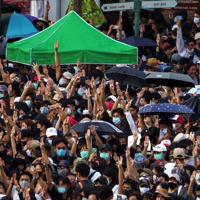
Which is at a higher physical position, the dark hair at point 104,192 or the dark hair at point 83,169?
the dark hair at point 83,169

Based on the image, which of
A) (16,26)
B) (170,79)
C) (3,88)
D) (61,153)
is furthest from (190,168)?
(16,26)

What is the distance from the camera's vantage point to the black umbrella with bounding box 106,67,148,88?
18.1 metres

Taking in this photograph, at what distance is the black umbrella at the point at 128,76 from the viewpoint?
1806 cm

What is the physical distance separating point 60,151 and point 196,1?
13.1m

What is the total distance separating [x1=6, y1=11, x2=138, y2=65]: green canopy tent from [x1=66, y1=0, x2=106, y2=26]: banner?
3649 mm

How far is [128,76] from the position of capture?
18.3m

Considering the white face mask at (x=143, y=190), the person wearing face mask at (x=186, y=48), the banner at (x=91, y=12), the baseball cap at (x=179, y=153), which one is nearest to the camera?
the white face mask at (x=143, y=190)

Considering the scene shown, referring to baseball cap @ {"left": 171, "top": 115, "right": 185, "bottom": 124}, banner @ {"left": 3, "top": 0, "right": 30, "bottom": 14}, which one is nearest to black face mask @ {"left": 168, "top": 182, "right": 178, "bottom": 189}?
baseball cap @ {"left": 171, "top": 115, "right": 185, "bottom": 124}

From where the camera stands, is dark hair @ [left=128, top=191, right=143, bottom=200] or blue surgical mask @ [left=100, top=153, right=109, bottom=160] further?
blue surgical mask @ [left=100, top=153, right=109, bottom=160]

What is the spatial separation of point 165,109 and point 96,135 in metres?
1.60

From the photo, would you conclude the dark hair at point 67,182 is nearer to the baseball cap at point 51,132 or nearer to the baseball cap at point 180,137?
the baseball cap at point 51,132

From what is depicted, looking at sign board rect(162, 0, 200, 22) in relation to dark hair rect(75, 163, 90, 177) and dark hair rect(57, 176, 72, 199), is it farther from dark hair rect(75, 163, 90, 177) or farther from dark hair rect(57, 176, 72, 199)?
dark hair rect(57, 176, 72, 199)

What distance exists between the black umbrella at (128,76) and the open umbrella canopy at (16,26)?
12.3 ft

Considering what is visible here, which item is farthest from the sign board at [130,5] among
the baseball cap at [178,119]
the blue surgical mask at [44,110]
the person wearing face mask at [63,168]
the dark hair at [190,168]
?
the person wearing face mask at [63,168]
